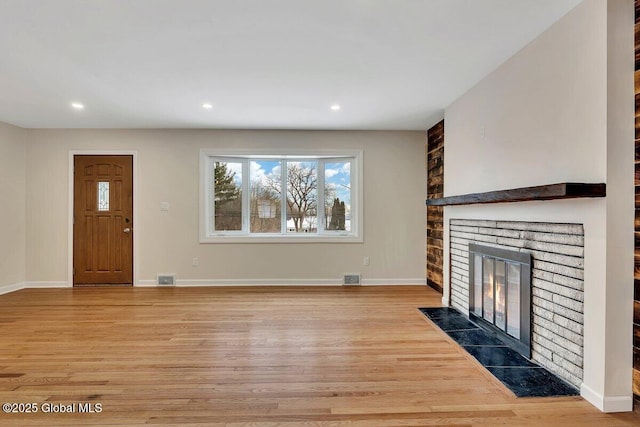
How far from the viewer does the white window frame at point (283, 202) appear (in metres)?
5.46

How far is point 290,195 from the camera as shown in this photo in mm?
5812

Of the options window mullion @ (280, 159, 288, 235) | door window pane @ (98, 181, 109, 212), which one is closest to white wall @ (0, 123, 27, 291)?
door window pane @ (98, 181, 109, 212)

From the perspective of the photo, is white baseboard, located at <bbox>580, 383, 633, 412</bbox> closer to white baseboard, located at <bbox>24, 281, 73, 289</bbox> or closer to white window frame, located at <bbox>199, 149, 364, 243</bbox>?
white window frame, located at <bbox>199, 149, 364, 243</bbox>

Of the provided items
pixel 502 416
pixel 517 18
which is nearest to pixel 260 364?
pixel 502 416

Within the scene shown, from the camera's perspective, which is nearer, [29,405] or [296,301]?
[29,405]

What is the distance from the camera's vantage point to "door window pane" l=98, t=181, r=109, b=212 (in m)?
5.42

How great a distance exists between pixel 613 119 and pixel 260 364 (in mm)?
2770

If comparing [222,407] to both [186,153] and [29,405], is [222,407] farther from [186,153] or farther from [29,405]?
[186,153]

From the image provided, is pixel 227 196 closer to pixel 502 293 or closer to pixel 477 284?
pixel 477 284

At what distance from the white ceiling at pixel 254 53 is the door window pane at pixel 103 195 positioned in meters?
1.21

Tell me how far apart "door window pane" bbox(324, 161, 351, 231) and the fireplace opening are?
2.40 meters

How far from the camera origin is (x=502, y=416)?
2.02 metres

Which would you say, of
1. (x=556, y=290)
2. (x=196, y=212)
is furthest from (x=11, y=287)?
(x=556, y=290)

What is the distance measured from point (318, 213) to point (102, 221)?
3308mm
